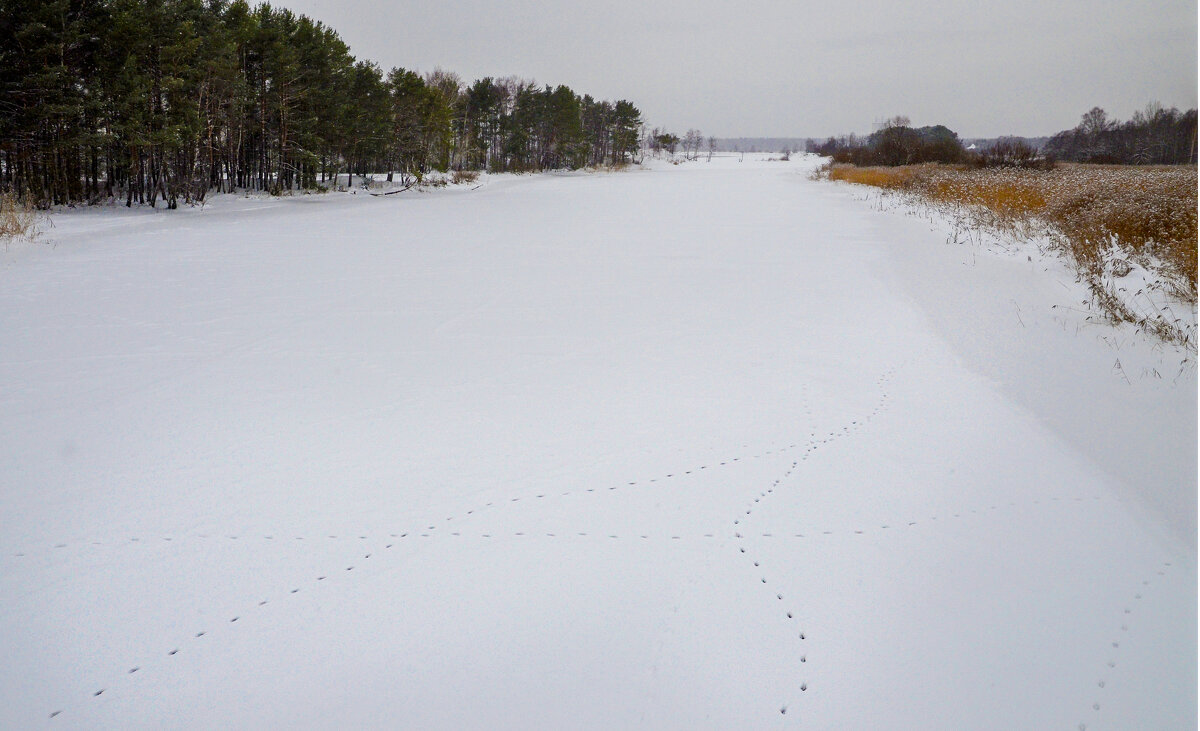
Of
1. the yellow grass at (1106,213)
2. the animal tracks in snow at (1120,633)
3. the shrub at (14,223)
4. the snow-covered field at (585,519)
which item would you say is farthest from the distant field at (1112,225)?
the shrub at (14,223)

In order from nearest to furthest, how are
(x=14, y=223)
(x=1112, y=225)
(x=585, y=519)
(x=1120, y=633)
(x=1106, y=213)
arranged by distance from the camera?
(x=1120, y=633) → (x=585, y=519) → (x=1112, y=225) → (x=1106, y=213) → (x=14, y=223)

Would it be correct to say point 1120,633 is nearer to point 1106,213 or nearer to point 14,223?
point 1106,213

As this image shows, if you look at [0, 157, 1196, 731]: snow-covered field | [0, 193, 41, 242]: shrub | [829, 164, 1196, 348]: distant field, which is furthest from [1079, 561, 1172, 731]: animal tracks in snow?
[0, 193, 41, 242]: shrub

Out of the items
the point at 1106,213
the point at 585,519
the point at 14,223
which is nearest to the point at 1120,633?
the point at 585,519

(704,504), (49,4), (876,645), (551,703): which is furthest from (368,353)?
(49,4)

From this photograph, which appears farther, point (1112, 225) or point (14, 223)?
point (14, 223)

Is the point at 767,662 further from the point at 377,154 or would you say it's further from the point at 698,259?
the point at 377,154

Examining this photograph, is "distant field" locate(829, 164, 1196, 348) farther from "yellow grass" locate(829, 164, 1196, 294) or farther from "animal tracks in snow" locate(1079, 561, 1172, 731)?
"animal tracks in snow" locate(1079, 561, 1172, 731)
